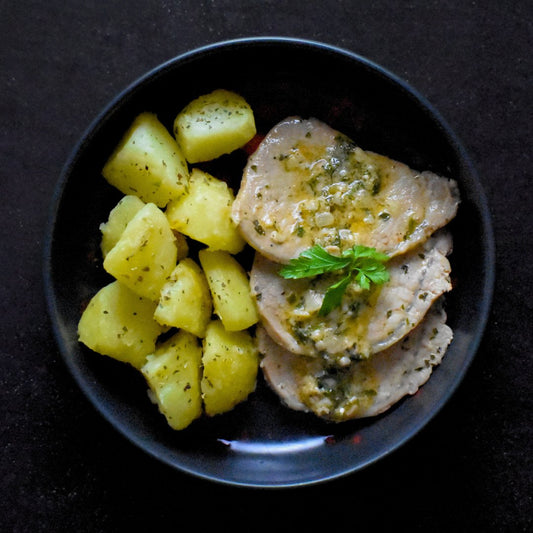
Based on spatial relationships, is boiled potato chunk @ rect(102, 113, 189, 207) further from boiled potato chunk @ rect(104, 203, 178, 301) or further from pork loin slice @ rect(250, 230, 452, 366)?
pork loin slice @ rect(250, 230, 452, 366)

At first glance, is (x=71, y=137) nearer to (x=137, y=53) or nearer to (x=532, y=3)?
(x=137, y=53)

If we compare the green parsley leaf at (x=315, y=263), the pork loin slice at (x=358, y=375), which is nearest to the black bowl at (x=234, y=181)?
the pork loin slice at (x=358, y=375)

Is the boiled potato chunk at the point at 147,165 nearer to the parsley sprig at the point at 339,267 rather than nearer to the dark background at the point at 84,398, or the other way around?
the dark background at the point at 84,398

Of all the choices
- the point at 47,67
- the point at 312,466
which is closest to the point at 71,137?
the point at 47,67

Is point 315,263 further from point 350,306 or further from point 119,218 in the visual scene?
point 119,218

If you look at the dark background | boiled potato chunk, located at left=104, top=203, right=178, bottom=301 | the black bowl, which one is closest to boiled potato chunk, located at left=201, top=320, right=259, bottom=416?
the black bowl
